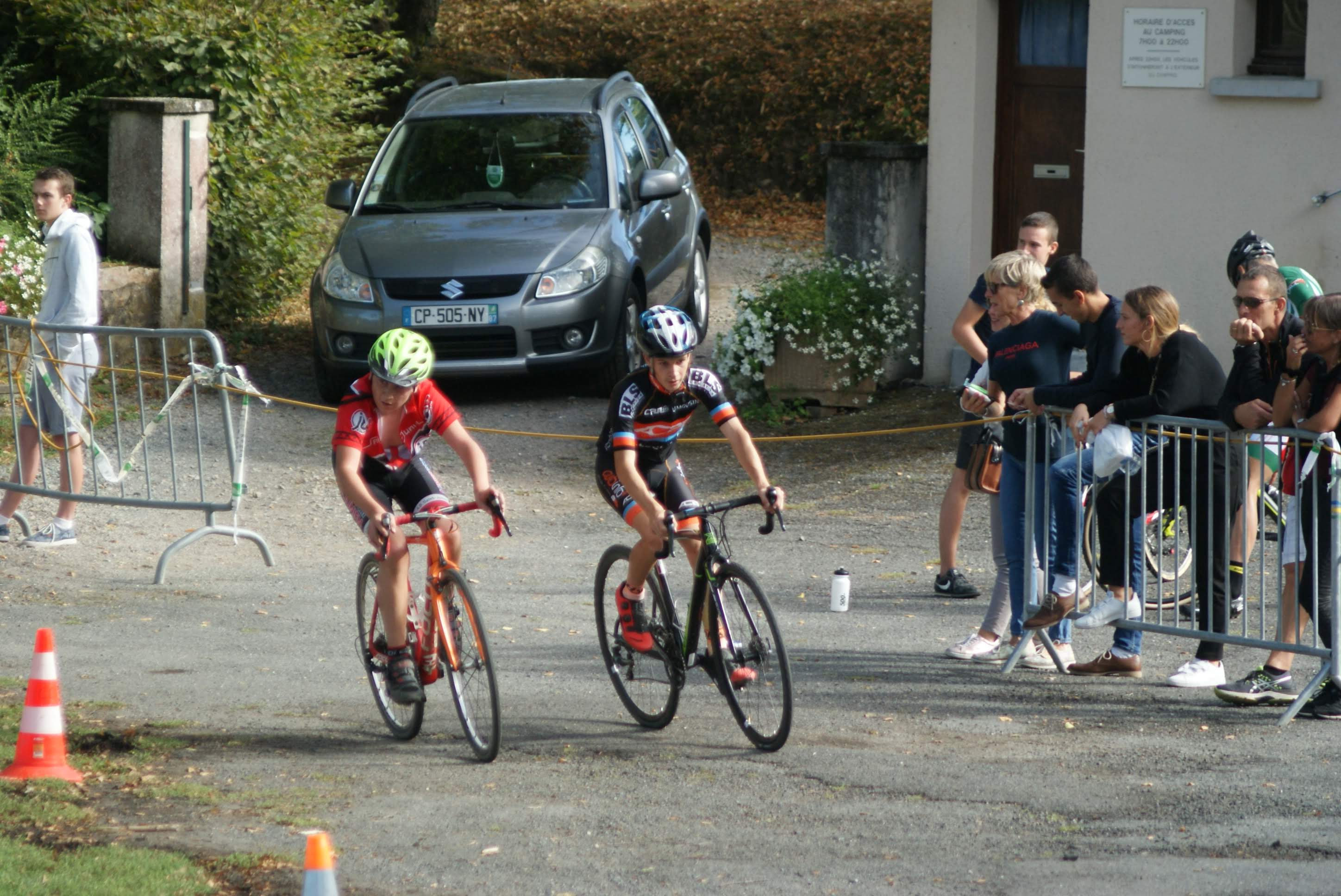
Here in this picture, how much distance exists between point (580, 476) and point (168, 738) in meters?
5.51

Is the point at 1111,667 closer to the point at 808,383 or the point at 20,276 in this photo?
the point at 808,383

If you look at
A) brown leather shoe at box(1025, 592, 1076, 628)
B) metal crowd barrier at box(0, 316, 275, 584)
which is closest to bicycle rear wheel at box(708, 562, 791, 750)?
brown leather shoe at box(1025, 592, 1076, 628)

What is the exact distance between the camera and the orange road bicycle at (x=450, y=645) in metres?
5.96

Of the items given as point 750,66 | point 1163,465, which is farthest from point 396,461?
point 750,66

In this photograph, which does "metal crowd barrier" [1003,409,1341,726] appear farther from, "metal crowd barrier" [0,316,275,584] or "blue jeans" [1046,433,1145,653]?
"metal crowd barrier" [0,316,275,584]

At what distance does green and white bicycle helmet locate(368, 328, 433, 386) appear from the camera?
6.05 m

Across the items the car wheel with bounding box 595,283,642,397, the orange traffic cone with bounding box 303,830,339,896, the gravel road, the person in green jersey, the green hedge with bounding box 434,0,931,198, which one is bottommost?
the gravel road

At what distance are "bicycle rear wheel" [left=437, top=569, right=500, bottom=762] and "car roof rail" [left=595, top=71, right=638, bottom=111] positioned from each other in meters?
8.26

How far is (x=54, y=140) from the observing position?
14.8 m

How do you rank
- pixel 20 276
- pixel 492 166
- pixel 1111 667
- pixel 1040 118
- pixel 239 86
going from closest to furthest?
1. pixel 1111 667
2. pixel 20 276
3. pixel 1040 118
4. pixel 492 166
5. pixel 239 86

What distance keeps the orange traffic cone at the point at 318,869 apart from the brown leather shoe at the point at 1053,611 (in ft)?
13.4

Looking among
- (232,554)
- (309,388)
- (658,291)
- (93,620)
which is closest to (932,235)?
(658,291)

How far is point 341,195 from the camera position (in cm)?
1299

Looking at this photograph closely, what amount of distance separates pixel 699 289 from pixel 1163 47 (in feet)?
14.9
